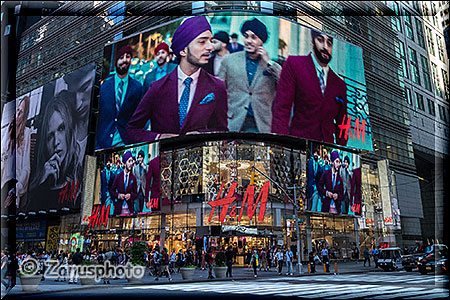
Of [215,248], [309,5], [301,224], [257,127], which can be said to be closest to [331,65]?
[309,5]

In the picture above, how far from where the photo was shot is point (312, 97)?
48844 mm

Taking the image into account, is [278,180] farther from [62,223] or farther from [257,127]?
[62,223]

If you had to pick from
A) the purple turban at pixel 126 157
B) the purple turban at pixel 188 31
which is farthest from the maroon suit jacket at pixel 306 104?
the purple turban at pixel 126 157

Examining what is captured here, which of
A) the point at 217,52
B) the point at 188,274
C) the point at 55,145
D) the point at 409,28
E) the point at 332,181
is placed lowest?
the point at 188,274

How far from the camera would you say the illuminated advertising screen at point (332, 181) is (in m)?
47.9

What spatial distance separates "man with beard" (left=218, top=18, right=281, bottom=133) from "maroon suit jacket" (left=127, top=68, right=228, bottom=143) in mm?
1144

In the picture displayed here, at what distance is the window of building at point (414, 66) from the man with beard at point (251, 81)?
137ft

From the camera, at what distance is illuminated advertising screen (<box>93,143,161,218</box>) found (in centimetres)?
4766

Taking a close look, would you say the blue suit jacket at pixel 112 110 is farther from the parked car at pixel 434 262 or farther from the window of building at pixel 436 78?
the window of building at pixel 436 78

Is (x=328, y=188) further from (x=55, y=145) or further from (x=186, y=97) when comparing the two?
(x=55, y=145)

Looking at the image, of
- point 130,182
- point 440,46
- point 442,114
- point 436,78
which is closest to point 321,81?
point 130,182

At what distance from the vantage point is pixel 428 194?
78938 mm
